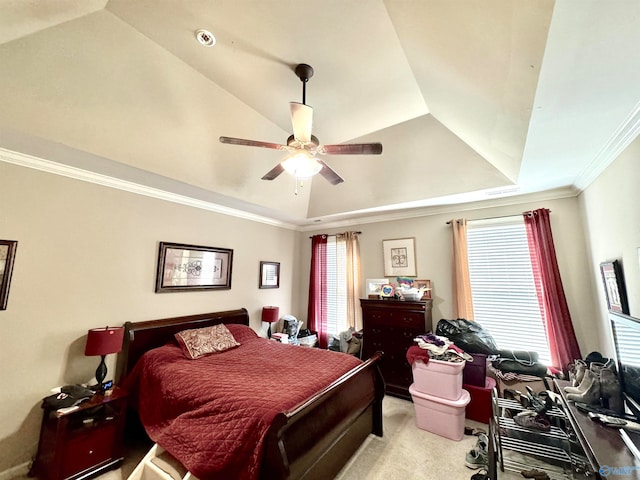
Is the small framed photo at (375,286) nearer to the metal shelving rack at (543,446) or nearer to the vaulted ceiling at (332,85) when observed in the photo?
the vaulted ceiling at (332,85)

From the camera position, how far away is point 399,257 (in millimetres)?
4277

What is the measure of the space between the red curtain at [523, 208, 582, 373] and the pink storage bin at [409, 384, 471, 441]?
4.10 ft

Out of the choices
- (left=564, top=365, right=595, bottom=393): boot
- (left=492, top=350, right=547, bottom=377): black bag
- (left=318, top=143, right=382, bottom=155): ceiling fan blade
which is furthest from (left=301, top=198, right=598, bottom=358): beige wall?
(left=318, top=143, right=382, bottom=155): ceiling fan blade

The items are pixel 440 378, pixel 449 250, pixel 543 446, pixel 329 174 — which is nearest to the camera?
pixel 543 446

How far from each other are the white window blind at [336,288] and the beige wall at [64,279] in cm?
240

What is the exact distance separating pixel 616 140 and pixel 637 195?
1.37 feet

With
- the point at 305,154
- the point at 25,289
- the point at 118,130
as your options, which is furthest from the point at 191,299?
the point at 305,154

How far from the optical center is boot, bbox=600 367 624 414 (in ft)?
5.57

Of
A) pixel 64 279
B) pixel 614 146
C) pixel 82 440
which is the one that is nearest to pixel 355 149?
pixel 614 146

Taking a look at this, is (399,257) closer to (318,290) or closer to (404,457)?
(318,290)

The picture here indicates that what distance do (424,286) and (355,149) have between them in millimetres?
2668

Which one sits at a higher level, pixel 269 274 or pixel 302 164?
pixel 302 164

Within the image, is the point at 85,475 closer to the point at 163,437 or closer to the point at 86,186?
the point at 163,437

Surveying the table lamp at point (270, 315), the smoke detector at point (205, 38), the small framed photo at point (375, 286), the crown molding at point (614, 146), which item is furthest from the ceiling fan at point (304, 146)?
the table lamp at point (270, 315)
